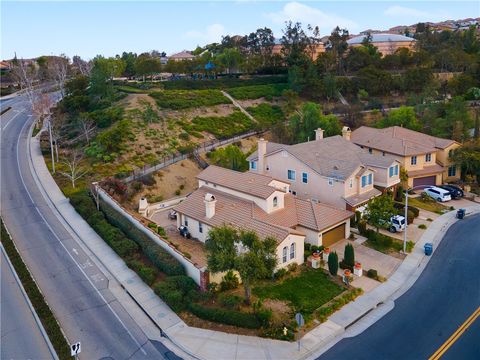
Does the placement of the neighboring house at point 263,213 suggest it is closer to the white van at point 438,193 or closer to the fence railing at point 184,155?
the fence railing at point 184,155

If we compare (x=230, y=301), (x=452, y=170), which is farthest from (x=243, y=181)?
(x=452, y=170)

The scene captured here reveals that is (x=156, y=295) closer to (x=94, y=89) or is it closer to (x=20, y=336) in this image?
(x=20, y=336)

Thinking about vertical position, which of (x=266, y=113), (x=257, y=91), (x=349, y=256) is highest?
(x=257, y=91)

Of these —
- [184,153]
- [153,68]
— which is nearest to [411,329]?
[184,153]

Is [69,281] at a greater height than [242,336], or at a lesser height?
greater

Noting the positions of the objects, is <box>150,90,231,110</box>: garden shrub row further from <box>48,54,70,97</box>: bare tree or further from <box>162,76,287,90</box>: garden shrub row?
<box>48,54,70,97</box>: bare tree

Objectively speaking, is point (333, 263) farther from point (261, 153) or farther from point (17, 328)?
point (17, 328)
